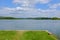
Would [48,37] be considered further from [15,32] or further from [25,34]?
[15,32]

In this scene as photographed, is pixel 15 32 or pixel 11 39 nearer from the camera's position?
pixel 11 39

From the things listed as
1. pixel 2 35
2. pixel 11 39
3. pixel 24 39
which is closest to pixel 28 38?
pixel 24 39

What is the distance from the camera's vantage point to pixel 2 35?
1178 centimetres

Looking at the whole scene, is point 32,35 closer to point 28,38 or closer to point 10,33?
point 28,38

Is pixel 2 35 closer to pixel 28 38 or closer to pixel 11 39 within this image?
pixel 11 39

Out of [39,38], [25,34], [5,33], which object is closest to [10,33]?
[5,33]

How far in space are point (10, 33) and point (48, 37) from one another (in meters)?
2.68

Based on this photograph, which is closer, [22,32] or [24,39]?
[24,39]

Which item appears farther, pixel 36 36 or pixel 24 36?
pixel 36 36

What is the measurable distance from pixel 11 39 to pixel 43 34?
7.79 ft

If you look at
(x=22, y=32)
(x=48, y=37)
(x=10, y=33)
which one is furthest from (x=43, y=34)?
(x=10, y=33)

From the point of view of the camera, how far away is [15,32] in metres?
12.2

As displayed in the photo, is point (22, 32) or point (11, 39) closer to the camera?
point (11, 39)

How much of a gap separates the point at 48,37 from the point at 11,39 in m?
2.46
